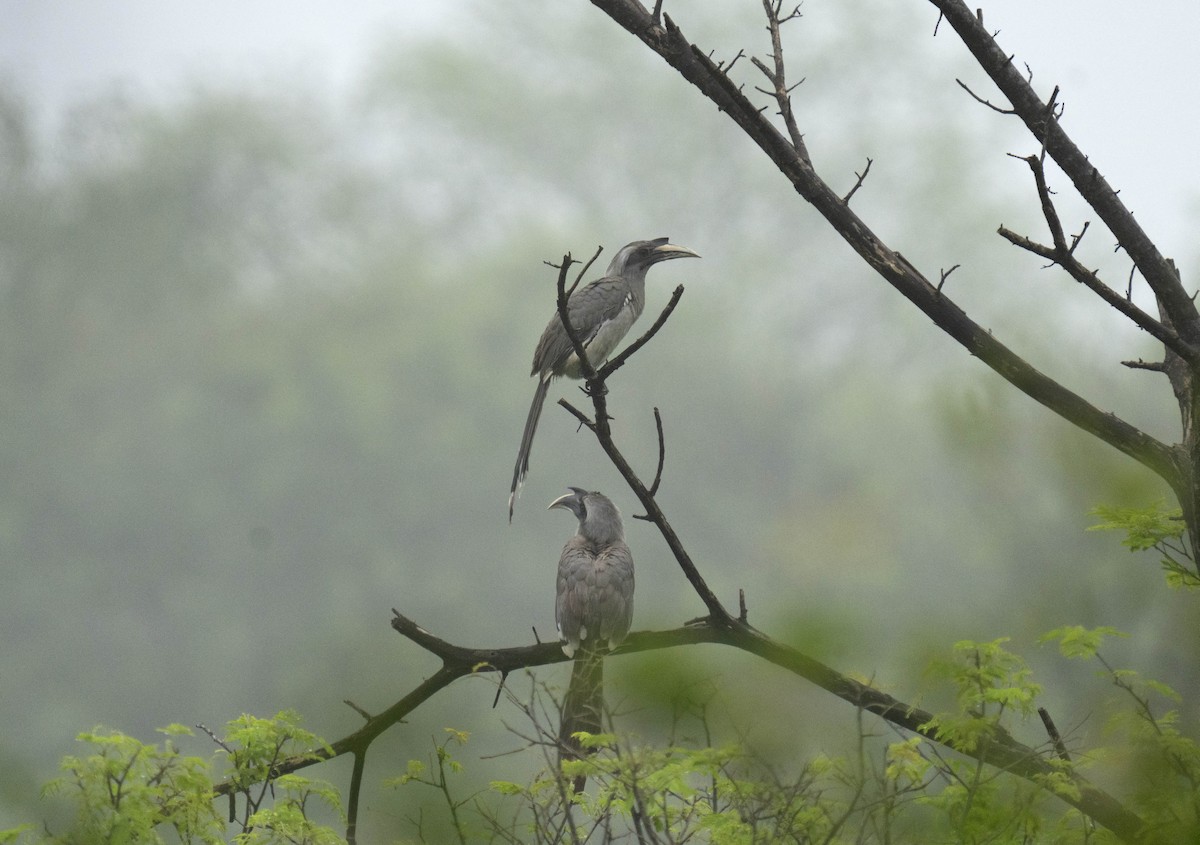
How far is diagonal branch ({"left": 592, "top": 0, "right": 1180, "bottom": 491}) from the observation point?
133 inches

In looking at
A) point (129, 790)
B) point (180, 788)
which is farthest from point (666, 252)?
point (129, 790)

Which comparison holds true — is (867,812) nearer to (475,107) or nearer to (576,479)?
(576,479)

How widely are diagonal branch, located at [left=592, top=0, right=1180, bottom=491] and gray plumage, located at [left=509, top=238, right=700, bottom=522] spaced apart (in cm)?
255

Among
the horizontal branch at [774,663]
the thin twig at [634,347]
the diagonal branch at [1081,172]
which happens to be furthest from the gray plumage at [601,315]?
the diagonal branch at [1081,172]

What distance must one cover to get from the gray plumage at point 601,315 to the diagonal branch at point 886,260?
8.38 ft

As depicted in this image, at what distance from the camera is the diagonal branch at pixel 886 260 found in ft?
11.1

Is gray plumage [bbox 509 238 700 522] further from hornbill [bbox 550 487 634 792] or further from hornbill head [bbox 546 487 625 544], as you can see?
hornbill [bbox 550 487 634 792]

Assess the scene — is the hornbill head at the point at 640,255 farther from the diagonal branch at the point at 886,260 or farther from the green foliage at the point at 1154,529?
the green foliage at the point at 1154,529

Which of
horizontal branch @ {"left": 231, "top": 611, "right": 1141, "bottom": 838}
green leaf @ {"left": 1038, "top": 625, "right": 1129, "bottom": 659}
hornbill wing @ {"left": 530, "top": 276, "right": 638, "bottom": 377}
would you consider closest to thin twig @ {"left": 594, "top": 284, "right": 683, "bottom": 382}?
horizontal branch @ {"left": 231, "top": 611, "right": 1141, "bottom": 838}

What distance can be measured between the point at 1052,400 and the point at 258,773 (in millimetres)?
2590

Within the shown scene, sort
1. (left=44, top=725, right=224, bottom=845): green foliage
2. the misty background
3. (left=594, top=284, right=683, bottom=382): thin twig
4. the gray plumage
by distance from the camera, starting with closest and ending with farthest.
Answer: (left=44, top=725, right=224, bottom=845): green foliage, (left=594, top=284, right=683, bottom=382): thin twig, the gray plumage, the misty background

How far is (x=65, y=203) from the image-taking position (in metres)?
37.8

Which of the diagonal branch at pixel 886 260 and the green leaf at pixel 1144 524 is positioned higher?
the diagonal branch at pixel 886 260

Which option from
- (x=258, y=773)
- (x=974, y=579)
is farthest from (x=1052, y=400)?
(x=974, y=579)
